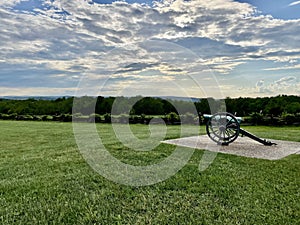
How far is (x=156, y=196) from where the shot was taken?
3182 millimetres

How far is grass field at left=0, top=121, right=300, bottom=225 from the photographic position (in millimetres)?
2652

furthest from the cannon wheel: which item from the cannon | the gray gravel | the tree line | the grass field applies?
the tree line

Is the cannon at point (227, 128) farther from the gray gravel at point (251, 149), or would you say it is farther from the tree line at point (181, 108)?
the tree line at point (181, 108)

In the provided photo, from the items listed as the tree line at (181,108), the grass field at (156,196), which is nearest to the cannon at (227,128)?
the grass field at (156,196)

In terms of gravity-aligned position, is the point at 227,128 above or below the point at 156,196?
above

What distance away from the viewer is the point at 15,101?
73.8ft

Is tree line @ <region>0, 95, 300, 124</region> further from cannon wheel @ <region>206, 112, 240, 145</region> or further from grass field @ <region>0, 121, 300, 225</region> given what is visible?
grass field @ <region>0, 121, 300, 225</region>

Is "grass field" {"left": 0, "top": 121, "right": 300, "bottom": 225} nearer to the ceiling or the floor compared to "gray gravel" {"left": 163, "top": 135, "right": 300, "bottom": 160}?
nearer to the floor

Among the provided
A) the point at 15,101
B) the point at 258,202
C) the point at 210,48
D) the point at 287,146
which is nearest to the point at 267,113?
the point at 210,48

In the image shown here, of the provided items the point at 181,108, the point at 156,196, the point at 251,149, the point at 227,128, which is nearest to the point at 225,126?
the point at 227,128

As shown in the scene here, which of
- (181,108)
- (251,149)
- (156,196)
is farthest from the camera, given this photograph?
(181,108)

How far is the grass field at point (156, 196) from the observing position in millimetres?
2652

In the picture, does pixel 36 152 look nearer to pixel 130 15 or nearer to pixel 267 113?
pixel 130 15

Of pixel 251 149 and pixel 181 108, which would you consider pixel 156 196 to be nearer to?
pixel 251 149
